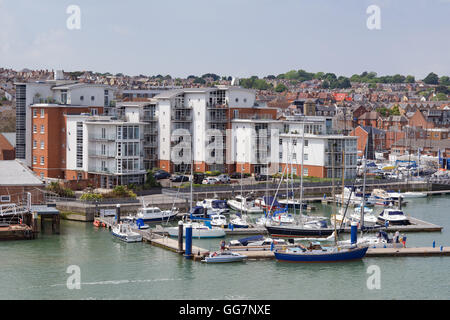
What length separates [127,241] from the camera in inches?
1425

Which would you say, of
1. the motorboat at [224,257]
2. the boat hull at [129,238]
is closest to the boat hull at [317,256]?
the motorboat at [224,257]

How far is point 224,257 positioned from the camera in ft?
105

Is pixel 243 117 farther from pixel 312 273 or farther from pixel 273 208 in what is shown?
pixel 312 273

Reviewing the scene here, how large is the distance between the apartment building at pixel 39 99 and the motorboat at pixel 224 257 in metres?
22.6

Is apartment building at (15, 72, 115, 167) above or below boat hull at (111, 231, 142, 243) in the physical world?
above

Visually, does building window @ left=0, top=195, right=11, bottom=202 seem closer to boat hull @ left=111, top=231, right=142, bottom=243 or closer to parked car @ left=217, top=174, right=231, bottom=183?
boat hull @ left=111, top=231, right=142, bottom=243

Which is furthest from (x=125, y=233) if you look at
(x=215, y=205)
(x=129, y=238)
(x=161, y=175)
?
(x=161, y=175)

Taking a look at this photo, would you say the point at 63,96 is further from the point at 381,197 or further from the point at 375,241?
the point at 375,241

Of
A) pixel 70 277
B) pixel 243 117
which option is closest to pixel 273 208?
pixel 243 117

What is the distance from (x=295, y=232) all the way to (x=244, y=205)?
760cm

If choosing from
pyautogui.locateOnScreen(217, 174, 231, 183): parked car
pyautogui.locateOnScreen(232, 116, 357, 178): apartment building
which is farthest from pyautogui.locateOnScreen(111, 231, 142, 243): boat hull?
pyautogui.locateOnScreen(232, 116, 357, 178): apartment building

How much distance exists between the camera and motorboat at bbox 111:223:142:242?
36.2m

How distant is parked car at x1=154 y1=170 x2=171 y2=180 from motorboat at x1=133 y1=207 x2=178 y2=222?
448 inches
